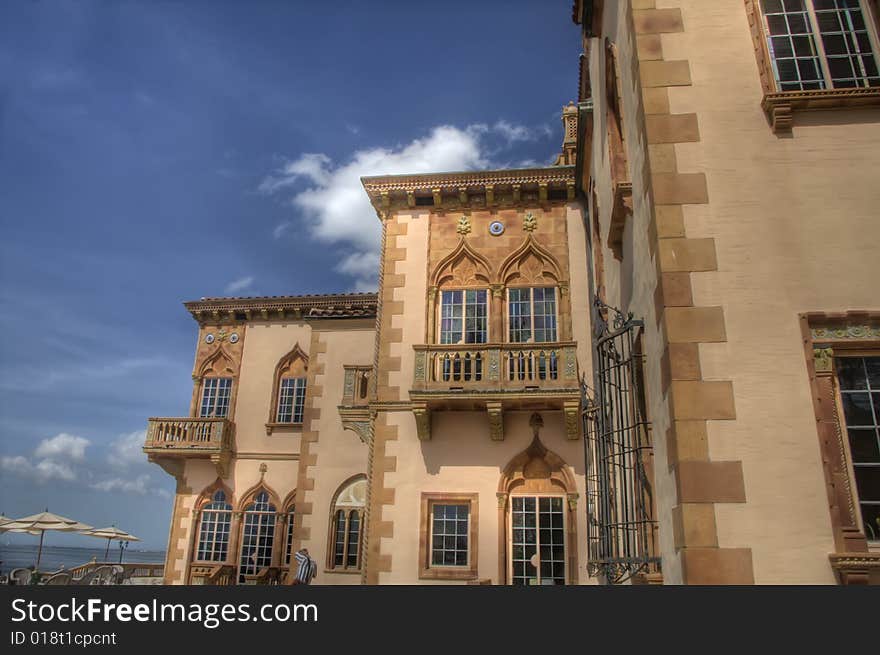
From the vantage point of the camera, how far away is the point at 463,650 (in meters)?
3.74

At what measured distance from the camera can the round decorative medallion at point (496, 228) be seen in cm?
1741

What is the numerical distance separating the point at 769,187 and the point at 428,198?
11869 millimetres

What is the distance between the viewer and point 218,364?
2619 cm

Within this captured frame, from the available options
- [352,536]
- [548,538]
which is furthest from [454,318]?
[352,536]

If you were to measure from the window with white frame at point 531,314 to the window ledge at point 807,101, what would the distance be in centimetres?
986

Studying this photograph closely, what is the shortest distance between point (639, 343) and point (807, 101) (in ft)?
10.2

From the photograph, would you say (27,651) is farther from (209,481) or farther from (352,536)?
(209,481)

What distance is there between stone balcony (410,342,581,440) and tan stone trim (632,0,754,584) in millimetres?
8622

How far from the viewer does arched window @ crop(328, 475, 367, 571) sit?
19.7m

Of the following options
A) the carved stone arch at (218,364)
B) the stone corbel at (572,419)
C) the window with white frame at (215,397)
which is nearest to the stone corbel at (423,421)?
the stone corbel at (572,419)

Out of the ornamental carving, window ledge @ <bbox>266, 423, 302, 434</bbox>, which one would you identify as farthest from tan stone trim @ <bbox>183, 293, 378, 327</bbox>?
the ornamental carving

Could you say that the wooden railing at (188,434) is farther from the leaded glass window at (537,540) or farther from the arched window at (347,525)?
the leaded glass window at (537,540)

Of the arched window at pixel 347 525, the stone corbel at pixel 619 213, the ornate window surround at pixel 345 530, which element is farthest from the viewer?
the arched window at pixel 347 525

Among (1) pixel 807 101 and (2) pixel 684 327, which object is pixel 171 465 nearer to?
(2) pixel 684 327
